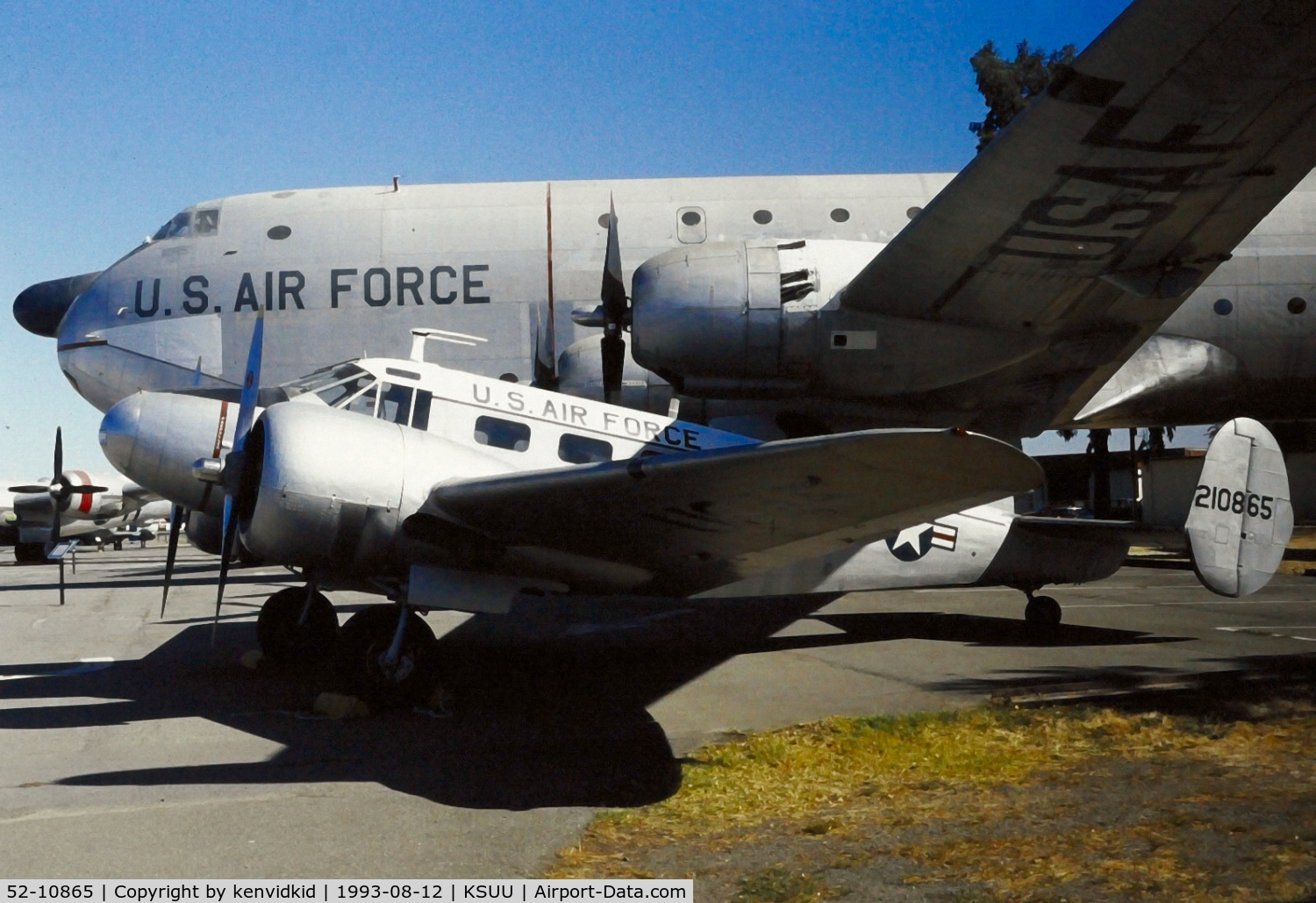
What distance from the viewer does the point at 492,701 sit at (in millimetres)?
8555

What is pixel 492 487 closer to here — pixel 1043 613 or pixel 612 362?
pixel 612 362

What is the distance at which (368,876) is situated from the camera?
4375mm

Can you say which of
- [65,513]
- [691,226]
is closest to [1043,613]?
[691,226]

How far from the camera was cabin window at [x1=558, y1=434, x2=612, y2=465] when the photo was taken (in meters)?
9.28

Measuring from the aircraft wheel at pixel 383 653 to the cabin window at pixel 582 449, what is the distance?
1913mm

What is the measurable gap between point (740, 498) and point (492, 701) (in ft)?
9.77

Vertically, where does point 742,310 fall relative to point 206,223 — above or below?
below

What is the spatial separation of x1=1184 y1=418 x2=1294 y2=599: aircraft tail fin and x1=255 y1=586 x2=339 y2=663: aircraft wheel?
25.8 feet

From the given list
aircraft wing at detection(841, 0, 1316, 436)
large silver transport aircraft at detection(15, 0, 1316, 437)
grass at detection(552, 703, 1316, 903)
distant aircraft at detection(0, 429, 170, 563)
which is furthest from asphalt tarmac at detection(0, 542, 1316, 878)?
distant aircraft at detection(0, 429, 170, 563)

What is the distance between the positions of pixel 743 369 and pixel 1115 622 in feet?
21.3

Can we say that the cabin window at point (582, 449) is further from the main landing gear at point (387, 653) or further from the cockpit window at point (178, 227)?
the cockpit window at point (178, 227)

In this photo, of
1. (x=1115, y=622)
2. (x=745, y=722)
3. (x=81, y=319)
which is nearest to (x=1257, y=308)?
(x=1115, y=622)

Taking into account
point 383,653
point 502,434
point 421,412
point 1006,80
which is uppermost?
point 1006,80

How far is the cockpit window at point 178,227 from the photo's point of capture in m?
15.3
